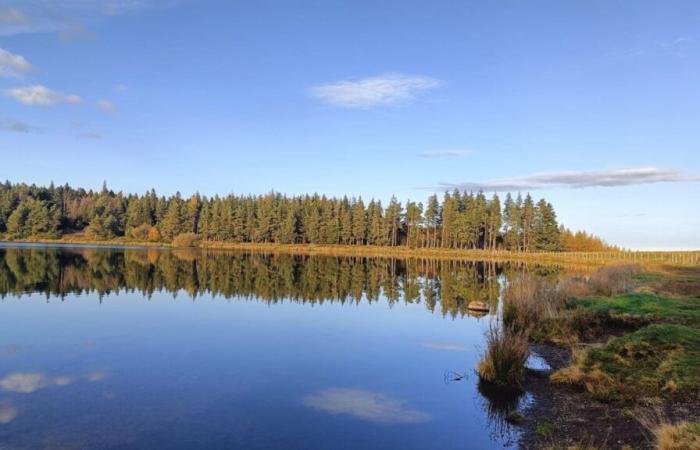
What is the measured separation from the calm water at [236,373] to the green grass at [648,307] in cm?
513

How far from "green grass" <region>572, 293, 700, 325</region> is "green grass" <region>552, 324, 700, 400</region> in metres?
4.90

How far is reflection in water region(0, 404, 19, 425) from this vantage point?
32.4 ft

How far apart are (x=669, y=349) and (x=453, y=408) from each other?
591cm

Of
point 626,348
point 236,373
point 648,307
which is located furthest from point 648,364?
point 236,373

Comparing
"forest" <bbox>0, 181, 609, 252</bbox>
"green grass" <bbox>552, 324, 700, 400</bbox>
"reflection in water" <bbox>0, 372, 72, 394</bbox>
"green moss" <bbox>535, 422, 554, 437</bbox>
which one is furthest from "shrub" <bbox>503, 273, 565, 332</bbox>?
"forest" <bbox>0, 181, 609, 252</bbox>

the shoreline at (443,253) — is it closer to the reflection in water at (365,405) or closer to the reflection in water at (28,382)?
the reflection in water at (365,405)

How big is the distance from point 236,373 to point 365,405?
428 cm

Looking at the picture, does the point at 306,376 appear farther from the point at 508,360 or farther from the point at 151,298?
the point at 151,298

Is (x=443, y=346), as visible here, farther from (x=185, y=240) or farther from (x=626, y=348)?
(x=185, y=240)

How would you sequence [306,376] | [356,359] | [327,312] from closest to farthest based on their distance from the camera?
1. [306,376]
2. [356,359]
3. [327,312]

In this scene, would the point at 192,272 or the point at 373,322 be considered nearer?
the point at 373,322

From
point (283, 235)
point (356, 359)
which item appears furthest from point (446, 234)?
point (356, 359)

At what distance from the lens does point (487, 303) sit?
98.9ft

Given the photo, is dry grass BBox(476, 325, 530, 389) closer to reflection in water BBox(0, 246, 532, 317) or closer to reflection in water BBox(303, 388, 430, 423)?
reflection in water BBox(303, 388, 430, 423)
